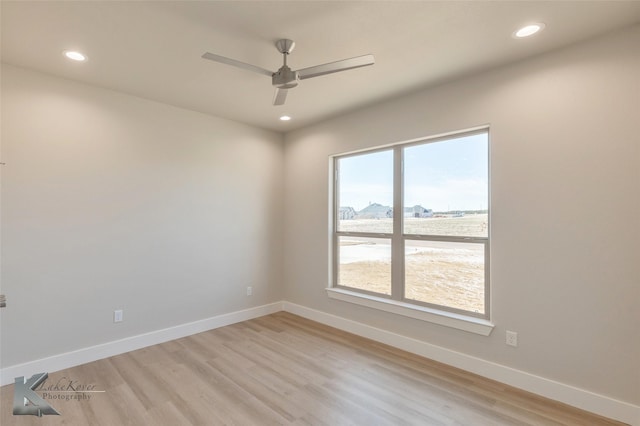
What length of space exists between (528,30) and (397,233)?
2118 mm

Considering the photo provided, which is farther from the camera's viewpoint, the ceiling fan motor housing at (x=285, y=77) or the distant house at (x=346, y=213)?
the distant house at (x=346, y=213)

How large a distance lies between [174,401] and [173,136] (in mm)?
2731

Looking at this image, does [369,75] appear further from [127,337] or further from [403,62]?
[127,337]

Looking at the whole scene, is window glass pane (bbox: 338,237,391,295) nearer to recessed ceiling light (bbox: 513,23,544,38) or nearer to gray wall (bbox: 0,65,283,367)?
gray wall (bbox: 0,65,283,367)

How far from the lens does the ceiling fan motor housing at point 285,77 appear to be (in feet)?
7.30

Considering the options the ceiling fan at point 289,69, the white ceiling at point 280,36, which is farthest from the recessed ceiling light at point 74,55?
the ceiling fan at point 289,69

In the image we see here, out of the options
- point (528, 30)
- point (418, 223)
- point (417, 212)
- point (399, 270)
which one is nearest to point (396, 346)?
point (399, 270)

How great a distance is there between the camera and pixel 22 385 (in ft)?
8.29

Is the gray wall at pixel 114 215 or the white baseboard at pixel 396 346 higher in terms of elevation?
the gray wall at pixel 114 215

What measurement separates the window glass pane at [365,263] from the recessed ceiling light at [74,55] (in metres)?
3.24

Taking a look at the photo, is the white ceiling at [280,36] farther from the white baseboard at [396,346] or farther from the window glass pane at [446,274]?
the white baseboard at [396,346]

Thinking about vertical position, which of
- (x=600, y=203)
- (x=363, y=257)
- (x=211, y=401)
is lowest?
(x=211, y=401)

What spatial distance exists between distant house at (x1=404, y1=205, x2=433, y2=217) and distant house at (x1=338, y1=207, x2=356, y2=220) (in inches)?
31.7

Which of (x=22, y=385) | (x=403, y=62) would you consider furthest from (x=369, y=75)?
(x=22, y=385)
